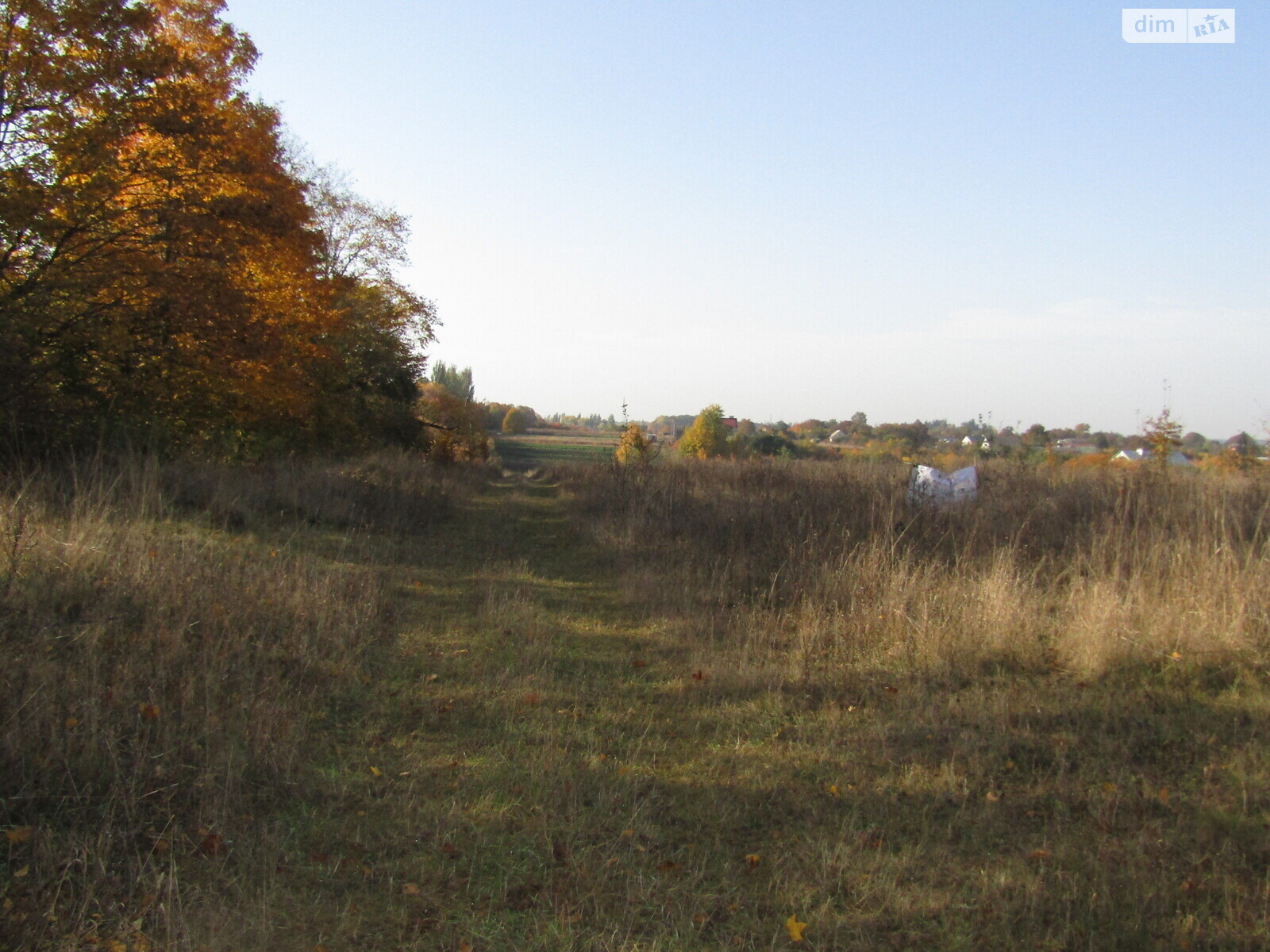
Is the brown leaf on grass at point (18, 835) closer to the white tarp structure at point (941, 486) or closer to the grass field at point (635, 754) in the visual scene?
the grass field at point (635, 754)

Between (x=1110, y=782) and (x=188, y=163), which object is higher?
(x=188, y=163)

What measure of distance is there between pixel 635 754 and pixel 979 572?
431 centimetres

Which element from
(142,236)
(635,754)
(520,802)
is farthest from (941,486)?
(142,236)

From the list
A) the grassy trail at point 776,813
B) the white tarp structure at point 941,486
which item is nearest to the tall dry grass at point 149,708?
the grassy trail at point 776,813

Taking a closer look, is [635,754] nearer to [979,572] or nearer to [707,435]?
[979,572]

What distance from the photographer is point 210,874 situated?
334 centimetres

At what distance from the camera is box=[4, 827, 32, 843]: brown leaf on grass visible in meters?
3.20

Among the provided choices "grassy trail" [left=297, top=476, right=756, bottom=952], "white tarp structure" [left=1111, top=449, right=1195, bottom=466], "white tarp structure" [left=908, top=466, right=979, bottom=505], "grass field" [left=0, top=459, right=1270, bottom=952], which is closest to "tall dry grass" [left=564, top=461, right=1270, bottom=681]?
"grass field" [left=0, top=459, right=1270, bottom=952]

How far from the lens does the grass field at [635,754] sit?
3.25 metres

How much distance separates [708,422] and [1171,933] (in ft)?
169

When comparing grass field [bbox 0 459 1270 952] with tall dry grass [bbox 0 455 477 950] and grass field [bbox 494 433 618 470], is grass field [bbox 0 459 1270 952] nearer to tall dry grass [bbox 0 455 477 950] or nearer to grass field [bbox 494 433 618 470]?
tall dry grass [bbox 0 455 477 950]

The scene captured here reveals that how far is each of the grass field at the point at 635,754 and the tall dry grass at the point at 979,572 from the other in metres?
0.05

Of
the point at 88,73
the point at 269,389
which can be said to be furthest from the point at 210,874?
the point at 269,389

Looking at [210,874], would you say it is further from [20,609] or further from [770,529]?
[770,529]
